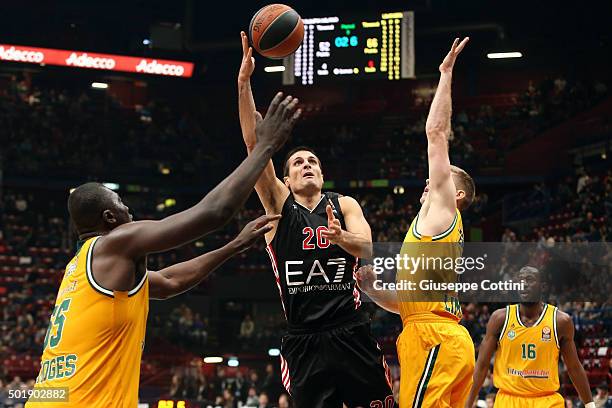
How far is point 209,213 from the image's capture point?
3.66m

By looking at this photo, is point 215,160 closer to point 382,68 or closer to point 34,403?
point 382,68

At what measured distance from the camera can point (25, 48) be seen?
73.6 ft

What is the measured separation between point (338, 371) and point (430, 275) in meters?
0.84

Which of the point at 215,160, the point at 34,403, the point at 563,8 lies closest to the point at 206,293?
the point at 215,160

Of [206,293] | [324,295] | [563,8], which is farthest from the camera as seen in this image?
[563,8]

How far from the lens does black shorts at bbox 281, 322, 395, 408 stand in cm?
563

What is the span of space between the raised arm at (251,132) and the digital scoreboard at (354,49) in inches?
373

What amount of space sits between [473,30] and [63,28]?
12.3 metres

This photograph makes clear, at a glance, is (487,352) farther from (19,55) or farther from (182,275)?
(19,55)

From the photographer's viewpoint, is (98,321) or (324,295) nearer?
(98,321)

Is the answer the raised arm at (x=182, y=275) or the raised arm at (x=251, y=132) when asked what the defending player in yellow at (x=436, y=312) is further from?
the raised arm at (x=182, y=275)

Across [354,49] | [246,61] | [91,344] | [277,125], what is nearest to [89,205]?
[91,344]

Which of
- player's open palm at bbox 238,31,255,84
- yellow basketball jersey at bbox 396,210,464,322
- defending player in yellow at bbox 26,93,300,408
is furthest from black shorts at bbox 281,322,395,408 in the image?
defending player in yellow at bbox 26,93,300,408

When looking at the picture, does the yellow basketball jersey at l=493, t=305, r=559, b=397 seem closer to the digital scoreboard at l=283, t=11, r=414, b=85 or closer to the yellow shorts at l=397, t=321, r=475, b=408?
the yellow shorts at l=397, t=321, r=475, b=408
